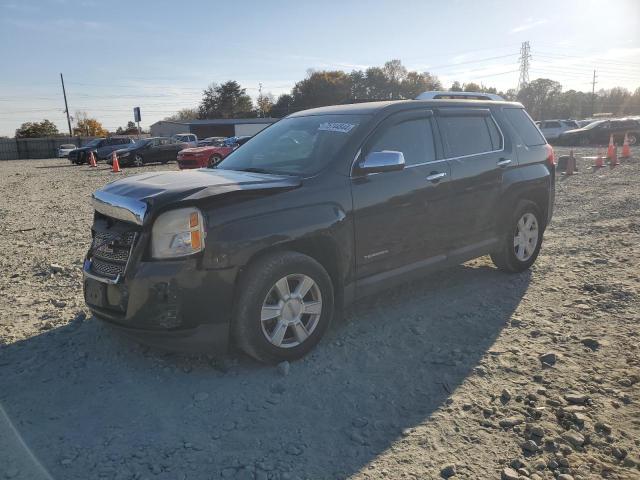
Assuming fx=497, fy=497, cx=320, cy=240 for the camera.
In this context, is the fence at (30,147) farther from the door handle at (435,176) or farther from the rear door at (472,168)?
the door handle at (435,176)

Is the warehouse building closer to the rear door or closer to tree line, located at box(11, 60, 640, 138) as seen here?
tree line, located at box(11, 60, 640, 138)

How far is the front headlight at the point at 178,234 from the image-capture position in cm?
312

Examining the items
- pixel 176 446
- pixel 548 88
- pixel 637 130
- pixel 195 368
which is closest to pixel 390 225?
pixel 195 368

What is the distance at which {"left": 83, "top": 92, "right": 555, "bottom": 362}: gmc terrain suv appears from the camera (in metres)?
3.15

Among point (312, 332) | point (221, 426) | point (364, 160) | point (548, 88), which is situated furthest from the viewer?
point (548, 88)

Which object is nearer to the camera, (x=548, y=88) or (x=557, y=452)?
(x=557, y=452)

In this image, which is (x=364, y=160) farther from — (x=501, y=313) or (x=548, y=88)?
(x=548, y=88)

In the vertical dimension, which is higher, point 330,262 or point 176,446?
point 330,262

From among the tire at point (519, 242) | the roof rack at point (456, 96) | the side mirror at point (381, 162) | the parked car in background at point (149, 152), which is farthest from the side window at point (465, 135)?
the parked car in background at point (149, 152)

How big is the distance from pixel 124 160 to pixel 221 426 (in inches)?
1039

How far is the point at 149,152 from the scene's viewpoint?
2736 cm

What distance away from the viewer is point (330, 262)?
12.3ft

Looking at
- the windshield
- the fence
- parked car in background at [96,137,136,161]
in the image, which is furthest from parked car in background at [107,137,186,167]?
the fence

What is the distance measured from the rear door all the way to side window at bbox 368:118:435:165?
0.21 meters
